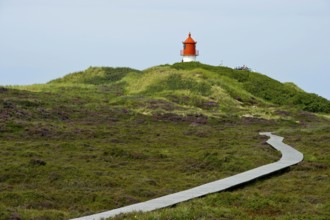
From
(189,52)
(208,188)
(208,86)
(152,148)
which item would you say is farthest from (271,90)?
(208,188)

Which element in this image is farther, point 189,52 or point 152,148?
point 189,52

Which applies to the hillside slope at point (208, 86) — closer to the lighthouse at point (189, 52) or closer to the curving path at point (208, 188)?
the lighthouse at point (189, 52)

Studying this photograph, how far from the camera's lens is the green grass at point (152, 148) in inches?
784

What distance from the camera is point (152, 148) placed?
1480 inches

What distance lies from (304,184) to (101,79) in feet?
218

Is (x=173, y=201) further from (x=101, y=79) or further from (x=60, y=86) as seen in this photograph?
(x=101, y=79)

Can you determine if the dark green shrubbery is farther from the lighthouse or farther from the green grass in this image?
the lighthouse

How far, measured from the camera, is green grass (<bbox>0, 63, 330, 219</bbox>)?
19906mm

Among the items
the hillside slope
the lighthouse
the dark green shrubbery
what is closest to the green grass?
the hillside slope

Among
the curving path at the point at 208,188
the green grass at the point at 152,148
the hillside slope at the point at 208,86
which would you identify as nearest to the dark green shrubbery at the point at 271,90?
the hillside slope at the point at 208,86

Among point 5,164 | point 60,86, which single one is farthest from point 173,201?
point 60,86

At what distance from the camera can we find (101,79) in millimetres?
88562

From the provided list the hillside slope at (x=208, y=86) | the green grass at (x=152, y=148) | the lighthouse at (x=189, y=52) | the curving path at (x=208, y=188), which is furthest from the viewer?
the lighthouse at (x=189, y=52)

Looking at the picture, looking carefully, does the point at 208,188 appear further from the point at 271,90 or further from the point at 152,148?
the point at 271,90
